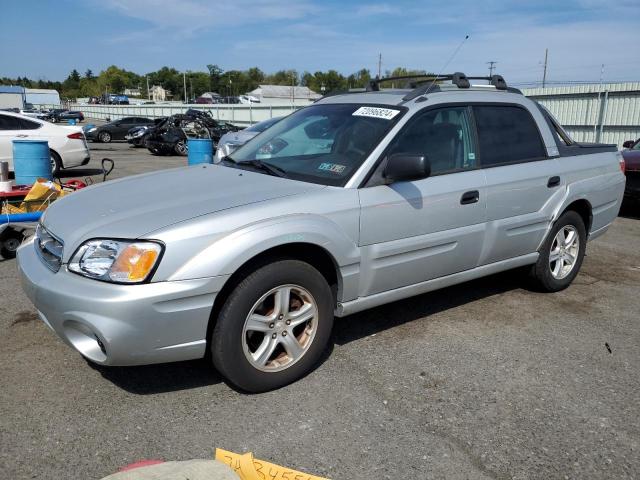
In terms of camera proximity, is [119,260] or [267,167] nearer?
[119,260]

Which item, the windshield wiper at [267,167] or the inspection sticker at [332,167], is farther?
the windshield wiper at [267,167]

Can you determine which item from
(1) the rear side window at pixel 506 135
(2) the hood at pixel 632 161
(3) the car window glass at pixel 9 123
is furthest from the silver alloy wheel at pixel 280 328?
(3) the car window glass at pixel 9 123

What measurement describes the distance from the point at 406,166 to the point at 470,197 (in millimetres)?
799

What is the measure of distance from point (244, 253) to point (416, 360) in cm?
144

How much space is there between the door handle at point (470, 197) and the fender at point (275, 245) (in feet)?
3.20

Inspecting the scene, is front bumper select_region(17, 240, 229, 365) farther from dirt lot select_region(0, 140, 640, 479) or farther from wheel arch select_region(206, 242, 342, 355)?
dirt lot select_region(0, 140, 640, 479)

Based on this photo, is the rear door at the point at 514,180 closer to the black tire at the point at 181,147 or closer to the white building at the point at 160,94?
the black tire at the point at 181,147

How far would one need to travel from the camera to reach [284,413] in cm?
297

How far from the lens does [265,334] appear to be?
3139 mm

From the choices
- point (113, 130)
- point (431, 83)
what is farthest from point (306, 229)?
point (113, 130)

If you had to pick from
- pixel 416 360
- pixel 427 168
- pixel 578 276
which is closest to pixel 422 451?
pixel 416 360

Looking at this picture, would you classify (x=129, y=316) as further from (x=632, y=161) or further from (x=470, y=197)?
(x=632, y=161)

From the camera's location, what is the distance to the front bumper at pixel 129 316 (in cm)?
268

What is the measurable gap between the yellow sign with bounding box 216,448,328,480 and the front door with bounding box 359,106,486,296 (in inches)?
53.8
